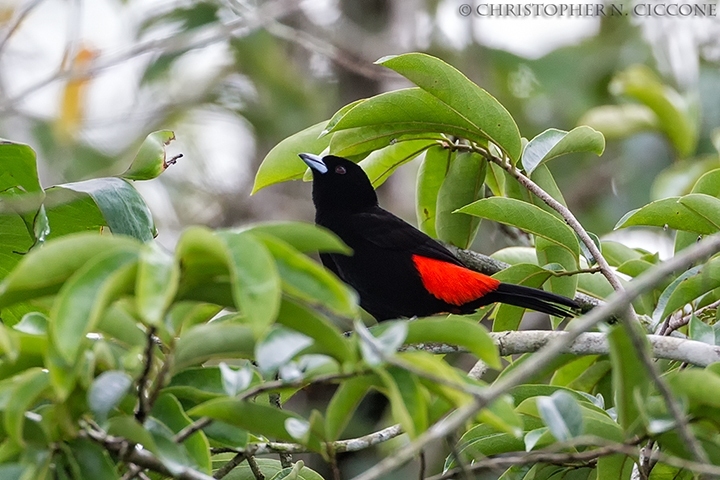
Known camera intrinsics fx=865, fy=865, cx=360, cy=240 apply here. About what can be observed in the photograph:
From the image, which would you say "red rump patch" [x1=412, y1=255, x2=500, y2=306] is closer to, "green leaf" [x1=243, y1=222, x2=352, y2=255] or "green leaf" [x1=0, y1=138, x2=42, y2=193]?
"green leaf" [x1=0, y1=138, x2=42, y2=193]

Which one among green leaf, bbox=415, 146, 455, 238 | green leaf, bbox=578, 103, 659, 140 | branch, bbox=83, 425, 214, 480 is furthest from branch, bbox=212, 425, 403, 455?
green leaf, bbox=578, 103, 659, 140

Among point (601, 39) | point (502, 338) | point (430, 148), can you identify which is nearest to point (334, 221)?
point (430, 148)

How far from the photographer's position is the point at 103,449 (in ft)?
4.94

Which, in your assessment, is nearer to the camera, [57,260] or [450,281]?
[57,260]

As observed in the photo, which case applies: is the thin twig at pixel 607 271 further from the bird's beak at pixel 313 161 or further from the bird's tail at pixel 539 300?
the bird's beak at pixel 313 161

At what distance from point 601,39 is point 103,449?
27.2ft

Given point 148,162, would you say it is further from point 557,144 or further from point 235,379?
point 557,144

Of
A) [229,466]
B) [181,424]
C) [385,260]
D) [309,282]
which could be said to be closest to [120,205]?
[229,466]

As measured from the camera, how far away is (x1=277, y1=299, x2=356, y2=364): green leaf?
1387 millimetres

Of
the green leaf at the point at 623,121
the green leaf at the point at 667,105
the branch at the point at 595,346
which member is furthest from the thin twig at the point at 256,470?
the green leaf at the point at 623,121

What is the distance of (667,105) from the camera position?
18.3 ft

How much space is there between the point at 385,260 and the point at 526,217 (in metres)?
Answer: 1.33

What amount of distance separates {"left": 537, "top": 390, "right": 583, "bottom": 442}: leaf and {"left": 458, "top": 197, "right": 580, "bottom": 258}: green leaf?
94 cm

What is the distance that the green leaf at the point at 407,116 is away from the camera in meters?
2.47
